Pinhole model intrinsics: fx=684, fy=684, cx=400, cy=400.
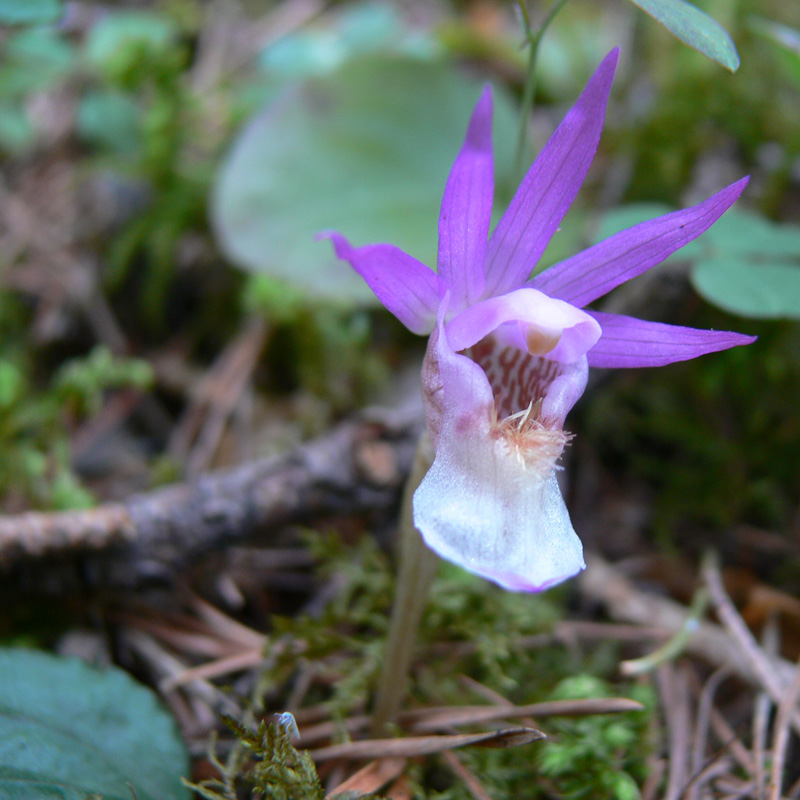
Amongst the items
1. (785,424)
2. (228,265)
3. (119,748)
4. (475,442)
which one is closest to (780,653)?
(785,424)

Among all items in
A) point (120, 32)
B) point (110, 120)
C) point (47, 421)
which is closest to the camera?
point (47, 421)

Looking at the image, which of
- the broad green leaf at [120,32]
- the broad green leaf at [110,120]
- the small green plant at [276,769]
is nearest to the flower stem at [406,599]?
the small green plant at [276,769]

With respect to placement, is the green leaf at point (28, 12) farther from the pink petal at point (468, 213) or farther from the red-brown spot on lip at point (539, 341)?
the red-brown spot on lip at point (539, 341)

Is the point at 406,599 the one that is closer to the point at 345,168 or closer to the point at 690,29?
the point at 690,29

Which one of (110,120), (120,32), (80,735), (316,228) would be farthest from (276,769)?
(120,32)

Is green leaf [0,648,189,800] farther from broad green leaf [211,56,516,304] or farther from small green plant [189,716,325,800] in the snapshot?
broad green leaf [211,56,516,304]

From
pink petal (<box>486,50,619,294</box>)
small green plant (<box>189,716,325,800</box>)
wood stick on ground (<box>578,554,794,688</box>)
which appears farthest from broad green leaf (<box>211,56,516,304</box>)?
small green plant (<box>189,716,325,800</box>)

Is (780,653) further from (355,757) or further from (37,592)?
(37,592)

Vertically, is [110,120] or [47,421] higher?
[110,120]
